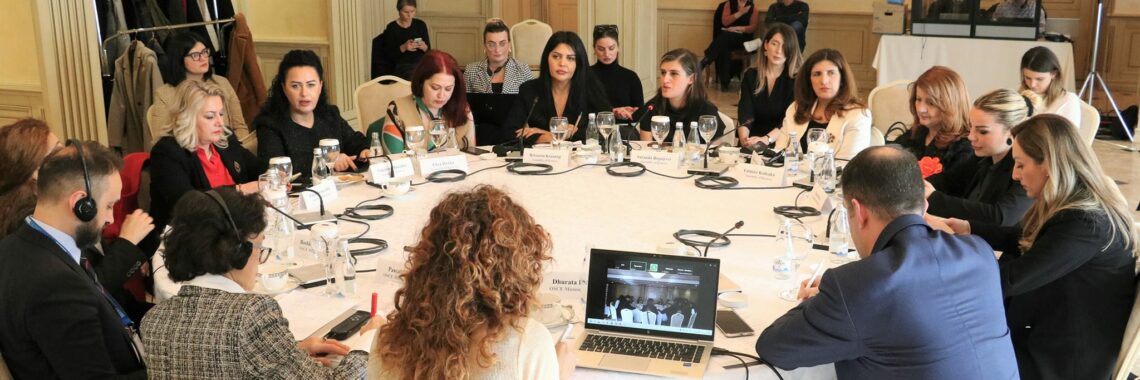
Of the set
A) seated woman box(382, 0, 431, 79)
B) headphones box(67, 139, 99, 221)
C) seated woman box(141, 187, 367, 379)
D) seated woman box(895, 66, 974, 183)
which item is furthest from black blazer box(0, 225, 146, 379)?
seated woman box(382, 0, 431, 79)

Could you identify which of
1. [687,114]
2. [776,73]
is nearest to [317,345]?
[687,114]

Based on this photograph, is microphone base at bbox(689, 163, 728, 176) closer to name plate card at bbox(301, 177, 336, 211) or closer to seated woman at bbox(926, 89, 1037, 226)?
seated woman at bbox(926, 89, 1037, 226)

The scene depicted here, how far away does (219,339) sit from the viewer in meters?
1.90

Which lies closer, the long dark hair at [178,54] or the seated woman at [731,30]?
the long dark hair at [178,54]

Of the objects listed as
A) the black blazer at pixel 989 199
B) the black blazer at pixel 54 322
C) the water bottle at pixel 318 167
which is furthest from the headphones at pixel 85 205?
the black blazer at pixel 989 199

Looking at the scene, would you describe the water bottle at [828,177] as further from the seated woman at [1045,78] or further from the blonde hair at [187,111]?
the seated woman at [1045,78]

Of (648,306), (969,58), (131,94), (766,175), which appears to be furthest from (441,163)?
(969,58)

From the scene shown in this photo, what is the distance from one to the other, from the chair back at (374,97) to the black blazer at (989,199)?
2.82 meters

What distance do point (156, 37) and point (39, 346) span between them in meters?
4.20

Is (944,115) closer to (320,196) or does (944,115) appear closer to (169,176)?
(320,196)

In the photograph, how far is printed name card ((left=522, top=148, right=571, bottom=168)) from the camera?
4.10m

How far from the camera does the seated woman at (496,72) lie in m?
6.15

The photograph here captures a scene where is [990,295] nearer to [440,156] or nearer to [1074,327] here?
[1074,327]

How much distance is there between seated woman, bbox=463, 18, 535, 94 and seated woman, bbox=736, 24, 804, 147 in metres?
1.43
